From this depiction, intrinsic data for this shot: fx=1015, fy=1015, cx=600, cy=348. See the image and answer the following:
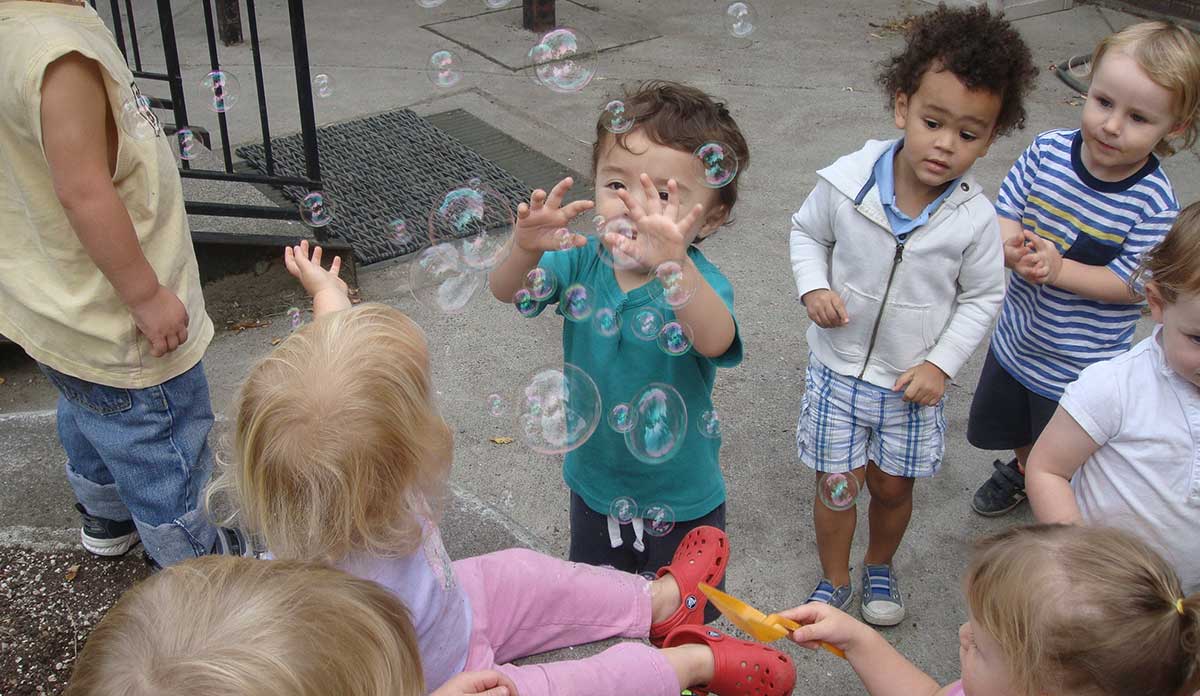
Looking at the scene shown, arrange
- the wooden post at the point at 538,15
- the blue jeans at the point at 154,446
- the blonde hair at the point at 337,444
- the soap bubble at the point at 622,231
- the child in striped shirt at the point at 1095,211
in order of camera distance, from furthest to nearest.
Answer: the wooden post at the point at 538,15
the child in striped shirt at the point at 1095,211
the blue jeans at the point at 154,446
the soap bubble at the point at 622,231
the blonde hair at the point at 337,444

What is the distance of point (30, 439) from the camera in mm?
3207

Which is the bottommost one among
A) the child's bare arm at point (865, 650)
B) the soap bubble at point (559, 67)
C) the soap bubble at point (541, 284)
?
the child's bare arm at point (865, 650)

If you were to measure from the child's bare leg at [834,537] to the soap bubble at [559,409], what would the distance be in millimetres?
801

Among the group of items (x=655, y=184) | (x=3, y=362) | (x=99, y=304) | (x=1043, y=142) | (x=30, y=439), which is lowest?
(x=3, y=362)

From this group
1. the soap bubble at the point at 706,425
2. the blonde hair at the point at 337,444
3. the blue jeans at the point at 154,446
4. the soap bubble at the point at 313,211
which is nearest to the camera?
the blonde hair at the point at 337,444

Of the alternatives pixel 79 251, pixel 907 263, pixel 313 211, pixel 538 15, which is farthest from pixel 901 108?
pixel 538 15

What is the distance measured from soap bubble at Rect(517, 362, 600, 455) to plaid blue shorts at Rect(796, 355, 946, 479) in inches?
28.4

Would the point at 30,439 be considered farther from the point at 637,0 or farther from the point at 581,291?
the point at 637,0

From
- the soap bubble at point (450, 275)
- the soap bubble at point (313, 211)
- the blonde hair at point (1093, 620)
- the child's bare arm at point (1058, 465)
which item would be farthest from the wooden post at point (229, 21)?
the blonde hair at point (1093, 620)

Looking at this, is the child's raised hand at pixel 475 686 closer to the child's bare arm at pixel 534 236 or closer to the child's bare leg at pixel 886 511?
the child's bare arm at pixel 534 236

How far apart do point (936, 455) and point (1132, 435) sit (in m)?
0.64

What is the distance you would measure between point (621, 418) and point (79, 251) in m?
1.29

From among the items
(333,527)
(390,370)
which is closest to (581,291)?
(390,370)

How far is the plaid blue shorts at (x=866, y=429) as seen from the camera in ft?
8.59
